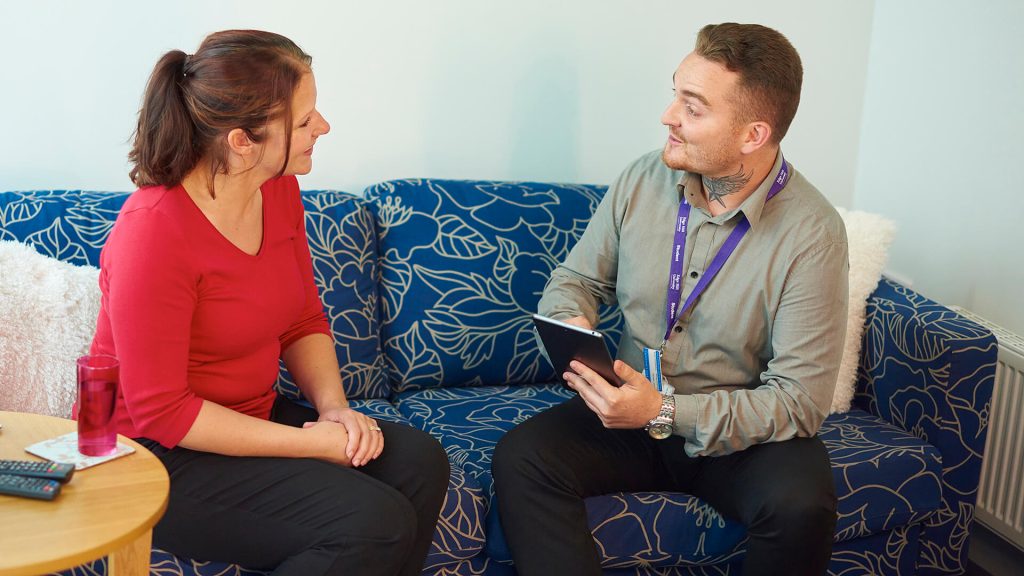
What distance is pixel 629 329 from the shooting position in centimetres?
211

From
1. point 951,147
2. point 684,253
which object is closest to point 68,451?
point 684,253

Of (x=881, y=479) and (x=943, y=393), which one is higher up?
(x=943, y=393)

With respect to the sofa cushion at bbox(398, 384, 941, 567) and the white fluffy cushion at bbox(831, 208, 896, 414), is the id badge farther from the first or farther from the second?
the white fluffy cushion at bbox(831, 208, 896, 414)

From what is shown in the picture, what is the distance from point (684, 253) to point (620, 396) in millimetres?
384

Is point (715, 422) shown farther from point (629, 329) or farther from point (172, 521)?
point (172, 521)

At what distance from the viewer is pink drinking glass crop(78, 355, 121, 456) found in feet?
4.51

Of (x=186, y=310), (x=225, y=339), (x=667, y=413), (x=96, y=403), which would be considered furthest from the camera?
(x=667, y=413)

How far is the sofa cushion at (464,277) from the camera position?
2375 millimetres

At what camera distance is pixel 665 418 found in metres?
1.88

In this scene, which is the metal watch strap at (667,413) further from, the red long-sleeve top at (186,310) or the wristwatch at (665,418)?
the red long-sleeve top at (186,310)

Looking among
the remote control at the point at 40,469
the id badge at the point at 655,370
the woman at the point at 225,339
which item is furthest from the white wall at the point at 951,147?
the remote control at the point at 40,469

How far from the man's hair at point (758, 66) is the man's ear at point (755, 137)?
14 mm

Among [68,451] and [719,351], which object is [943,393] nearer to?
[719,351]

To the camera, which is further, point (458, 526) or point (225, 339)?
point (458, 526)
